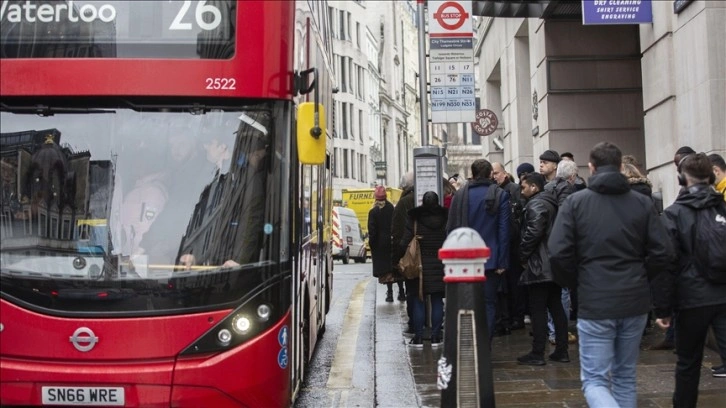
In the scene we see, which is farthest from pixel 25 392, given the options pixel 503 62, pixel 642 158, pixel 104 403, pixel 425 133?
pixel 503 62

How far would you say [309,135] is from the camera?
624 cm

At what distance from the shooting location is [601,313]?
5.43m

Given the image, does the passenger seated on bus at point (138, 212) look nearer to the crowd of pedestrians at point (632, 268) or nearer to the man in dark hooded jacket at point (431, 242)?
the crowd of pedestrians at point (632, 268)

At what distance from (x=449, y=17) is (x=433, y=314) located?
19.0 ft

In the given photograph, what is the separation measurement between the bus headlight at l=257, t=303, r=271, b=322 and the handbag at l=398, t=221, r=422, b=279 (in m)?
4.18

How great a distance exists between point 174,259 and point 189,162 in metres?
0.62

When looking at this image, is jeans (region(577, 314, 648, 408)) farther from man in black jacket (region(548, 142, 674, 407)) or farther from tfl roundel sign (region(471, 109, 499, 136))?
tfl roundel sign (region(471, 109, 499, 136))

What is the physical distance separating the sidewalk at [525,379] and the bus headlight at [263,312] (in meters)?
1.85

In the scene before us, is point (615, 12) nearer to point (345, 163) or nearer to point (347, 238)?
point (347, 238)

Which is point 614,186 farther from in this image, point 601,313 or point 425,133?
point 425,133

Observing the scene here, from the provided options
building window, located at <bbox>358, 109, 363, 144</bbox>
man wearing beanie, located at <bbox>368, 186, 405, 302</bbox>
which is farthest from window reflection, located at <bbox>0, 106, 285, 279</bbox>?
building window, located at <bbox>358, 109, 363, 144</bbox>

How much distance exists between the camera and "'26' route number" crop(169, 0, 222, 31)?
611 cm

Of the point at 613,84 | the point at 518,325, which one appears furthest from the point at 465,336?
the point at 613,84

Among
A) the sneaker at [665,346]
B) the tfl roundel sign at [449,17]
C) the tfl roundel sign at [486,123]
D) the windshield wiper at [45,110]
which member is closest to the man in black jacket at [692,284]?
the sneaker at [665,346]
